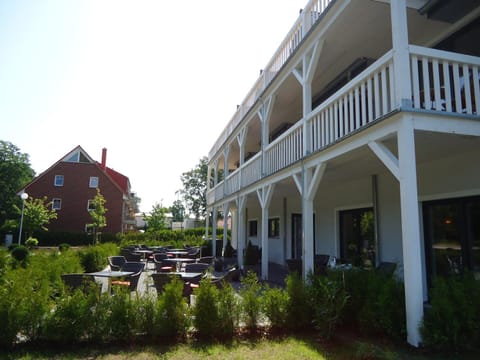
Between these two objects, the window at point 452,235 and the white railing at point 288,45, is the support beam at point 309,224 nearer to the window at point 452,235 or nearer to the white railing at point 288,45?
the window at point 452,235

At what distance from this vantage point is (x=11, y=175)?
48875 mm

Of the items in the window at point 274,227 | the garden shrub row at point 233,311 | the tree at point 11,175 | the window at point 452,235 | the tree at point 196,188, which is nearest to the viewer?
the garden shrub row at point 233,311

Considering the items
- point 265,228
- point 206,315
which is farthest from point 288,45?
point 206,315

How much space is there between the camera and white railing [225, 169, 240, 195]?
46.6 feet

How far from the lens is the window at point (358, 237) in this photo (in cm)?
893

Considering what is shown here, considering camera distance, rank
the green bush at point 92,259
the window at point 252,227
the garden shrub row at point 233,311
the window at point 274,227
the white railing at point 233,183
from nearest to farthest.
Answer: the garden shrub row at point 233,311 → the green bush at point 92,259 → the white railing at point 233,183 → the window at point 274,227 → the window at point 252,227

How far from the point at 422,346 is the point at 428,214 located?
3.71 meters

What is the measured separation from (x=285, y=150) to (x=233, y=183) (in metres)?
6.39

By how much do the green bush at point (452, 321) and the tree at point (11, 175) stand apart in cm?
5199

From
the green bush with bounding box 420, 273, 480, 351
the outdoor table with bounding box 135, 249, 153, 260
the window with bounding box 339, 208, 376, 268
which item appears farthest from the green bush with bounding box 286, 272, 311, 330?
the outdoor table with bounding box 135, 249, 153, 260

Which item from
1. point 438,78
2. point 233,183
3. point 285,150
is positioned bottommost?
point 233,183

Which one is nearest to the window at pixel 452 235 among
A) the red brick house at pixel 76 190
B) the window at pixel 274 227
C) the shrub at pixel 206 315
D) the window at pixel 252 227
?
the shrub at pixel 206 315

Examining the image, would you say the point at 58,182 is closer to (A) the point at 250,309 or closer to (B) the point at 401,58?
(A) the point at 250,309

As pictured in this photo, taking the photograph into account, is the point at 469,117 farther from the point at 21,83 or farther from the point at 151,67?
the point at 21,83
